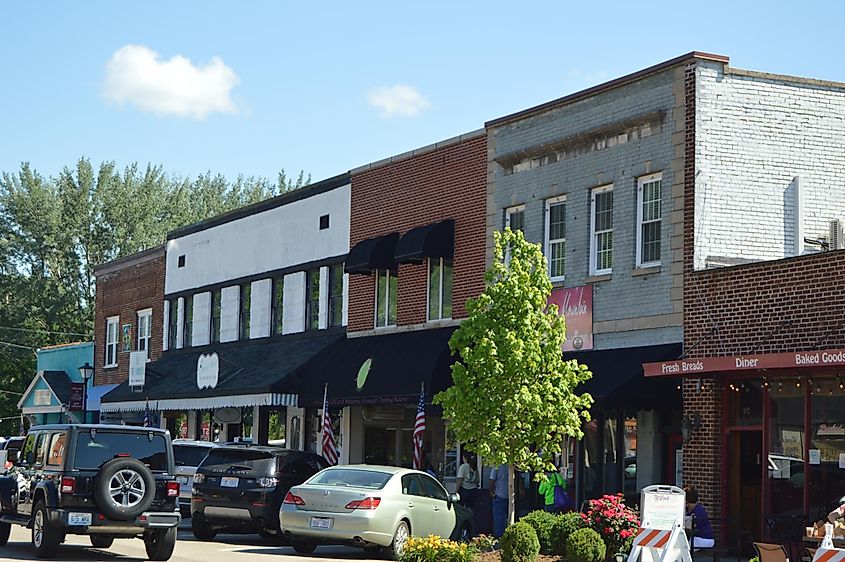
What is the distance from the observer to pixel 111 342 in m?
49.4

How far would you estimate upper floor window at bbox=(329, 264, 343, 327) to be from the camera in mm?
34812

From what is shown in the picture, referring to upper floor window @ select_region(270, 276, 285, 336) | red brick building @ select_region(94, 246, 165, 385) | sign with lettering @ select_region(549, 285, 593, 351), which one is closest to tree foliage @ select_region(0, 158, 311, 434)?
red brick building @ select_region(94, 246, 165, 385)

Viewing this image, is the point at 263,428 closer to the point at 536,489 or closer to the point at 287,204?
the point at 287,204

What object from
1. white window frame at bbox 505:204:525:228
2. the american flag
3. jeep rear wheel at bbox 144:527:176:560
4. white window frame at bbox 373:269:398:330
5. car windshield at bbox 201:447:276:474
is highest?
white window frame at bbox 505:204:525:228

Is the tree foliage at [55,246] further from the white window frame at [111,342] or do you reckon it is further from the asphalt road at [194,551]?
the asphalt road at [194,551]

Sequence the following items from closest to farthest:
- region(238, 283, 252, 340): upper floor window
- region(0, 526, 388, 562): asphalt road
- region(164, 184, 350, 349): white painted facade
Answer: region(0, 526, 388, 562): asphalt road, region(164, 184, 350, 349): white painted facade, region(238, 283, 252, 340): upper floor window

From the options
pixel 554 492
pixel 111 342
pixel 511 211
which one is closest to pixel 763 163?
pixel 511 211

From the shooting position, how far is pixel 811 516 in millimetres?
20359

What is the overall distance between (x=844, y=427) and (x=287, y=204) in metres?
20.7

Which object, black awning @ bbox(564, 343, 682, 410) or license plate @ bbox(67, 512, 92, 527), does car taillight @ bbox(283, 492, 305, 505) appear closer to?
license plate @ bbox(67, 512, 92, 527)

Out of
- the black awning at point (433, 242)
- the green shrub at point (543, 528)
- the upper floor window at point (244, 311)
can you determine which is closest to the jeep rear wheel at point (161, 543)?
the green shrub at point (543, 528)

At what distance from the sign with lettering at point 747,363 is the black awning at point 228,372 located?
1374cm

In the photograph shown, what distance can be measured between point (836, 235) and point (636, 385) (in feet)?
15.3

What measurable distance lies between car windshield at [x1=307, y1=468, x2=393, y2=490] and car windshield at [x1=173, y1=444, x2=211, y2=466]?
5.88 m
